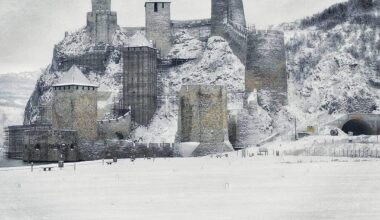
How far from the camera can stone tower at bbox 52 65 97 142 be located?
5419cm

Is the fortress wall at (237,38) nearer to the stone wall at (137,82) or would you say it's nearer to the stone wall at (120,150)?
the stone wall at (137,82)

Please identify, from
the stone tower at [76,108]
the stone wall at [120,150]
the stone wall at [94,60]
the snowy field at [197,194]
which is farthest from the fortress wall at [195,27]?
A: the snowy field at [197,194]

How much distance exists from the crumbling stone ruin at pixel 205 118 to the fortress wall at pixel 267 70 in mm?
13686

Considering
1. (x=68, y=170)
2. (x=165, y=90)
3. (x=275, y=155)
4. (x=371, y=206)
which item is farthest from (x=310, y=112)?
(x=371, y=206)

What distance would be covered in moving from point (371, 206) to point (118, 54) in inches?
2040

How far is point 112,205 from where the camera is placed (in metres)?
19.8

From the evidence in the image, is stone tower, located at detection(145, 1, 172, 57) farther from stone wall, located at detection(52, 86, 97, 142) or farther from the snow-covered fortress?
stone wall, located at detection(52, 86, 97, 142)

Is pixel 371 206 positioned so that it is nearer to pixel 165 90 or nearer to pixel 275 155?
pixel 275 155

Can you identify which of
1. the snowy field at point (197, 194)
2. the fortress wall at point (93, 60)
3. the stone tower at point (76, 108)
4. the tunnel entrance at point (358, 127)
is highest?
the fortress wall at point (93, 60)

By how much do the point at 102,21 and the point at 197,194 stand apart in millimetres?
49513

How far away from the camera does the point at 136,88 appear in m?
63.7

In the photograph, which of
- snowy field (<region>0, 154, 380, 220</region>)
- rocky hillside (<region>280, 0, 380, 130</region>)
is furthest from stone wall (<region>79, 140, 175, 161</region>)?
snowy field (<region>0, 154, 380, 220</region>)

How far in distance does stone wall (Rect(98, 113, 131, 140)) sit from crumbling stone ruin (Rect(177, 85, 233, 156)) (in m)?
9.79

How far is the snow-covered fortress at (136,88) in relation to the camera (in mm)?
51031
